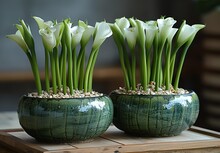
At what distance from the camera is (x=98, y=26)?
1.18 meters

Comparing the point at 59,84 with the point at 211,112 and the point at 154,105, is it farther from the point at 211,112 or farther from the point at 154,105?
the point at 211,112

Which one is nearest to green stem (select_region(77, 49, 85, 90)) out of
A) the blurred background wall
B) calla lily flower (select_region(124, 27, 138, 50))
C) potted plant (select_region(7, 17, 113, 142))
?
potted plant (select_region(7, 17, 113, 142))

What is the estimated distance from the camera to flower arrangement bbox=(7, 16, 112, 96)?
1.13m

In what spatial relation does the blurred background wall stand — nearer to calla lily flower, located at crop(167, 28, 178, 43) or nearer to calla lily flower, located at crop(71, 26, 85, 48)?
calla lily flower, located at crop(167, 28, 178, 43)

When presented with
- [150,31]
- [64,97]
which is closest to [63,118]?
[64,97]

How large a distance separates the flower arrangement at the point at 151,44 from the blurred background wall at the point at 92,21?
1712mm

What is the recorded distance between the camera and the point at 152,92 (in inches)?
48.6

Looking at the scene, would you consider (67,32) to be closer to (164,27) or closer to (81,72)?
(81,72)

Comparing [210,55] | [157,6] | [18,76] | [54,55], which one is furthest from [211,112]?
[54,55]

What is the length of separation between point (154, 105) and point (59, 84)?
0.21m

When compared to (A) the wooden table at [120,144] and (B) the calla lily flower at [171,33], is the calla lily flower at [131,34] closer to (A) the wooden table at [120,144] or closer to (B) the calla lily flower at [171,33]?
(B) the calla lily flower at [171,33]

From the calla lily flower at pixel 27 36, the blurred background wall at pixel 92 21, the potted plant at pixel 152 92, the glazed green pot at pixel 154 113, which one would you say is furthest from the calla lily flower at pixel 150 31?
the blurred background wall at pixel 92 21

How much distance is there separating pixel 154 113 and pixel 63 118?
21cm

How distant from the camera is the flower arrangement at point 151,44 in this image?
121cm
